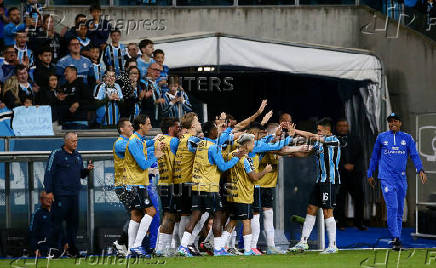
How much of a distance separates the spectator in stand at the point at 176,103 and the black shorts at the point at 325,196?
407cm

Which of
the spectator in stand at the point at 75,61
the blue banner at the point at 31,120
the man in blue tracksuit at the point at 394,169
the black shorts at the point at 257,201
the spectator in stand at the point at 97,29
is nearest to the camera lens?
the black shorts at the point at 257,201

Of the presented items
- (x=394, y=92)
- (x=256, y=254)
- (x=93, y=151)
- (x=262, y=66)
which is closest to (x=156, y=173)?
(x=93, y=151)

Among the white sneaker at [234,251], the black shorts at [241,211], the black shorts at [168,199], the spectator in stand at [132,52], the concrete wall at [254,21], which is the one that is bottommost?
the white sneaker at [234,251]

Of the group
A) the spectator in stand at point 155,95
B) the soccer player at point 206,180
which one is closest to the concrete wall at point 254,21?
the spectator in stand at point 155,95

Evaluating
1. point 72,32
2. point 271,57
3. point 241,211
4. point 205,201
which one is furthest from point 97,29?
point 241,211

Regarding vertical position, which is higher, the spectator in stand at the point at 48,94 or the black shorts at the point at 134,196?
the spectator in stand at the point at 48,94

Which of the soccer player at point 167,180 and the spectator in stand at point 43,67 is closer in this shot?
the soccer player at point 167,180

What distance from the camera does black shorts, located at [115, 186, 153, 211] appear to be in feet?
49.1

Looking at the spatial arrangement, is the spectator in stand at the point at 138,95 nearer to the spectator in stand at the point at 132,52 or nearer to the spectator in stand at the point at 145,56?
the spectator in stand at the point at 145,56

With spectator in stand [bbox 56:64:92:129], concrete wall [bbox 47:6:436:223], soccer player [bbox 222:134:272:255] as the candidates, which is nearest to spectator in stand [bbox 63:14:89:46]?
spectator in stand [bbox 56:64:92:129]

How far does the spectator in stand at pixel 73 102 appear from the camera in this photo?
18531 millimetres

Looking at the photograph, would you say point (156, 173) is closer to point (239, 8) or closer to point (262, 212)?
point (262, 212)

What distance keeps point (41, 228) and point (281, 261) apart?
13.3 feet

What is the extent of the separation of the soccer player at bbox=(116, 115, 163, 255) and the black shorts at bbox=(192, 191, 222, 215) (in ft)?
2.23
